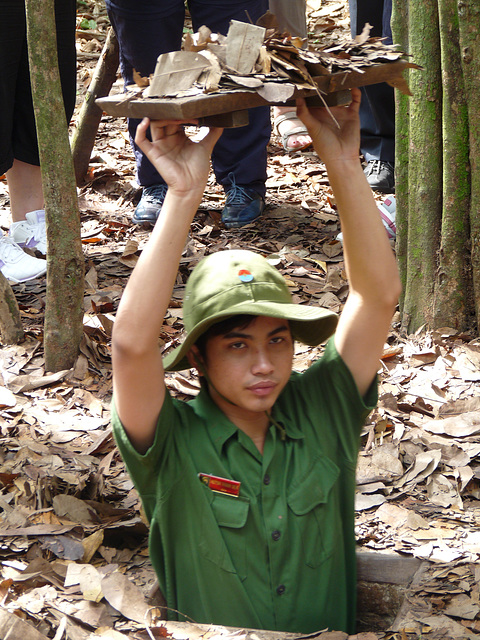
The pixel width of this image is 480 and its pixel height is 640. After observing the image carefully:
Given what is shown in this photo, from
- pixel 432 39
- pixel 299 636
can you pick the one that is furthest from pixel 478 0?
pixel 299 636

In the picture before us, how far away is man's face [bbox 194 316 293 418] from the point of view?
194 cm

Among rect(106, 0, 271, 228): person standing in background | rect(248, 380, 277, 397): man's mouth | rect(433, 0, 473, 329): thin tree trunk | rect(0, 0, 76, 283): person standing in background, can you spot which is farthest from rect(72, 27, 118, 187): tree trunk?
rect(248, 380, 277, 397): man's mouth

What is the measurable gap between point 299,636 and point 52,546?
38.6 inches

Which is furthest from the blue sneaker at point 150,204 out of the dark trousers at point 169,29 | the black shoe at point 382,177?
the black shoe at point 382,177

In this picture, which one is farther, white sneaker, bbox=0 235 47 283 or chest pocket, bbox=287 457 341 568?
white sneaker, bbox=0 235 47 283

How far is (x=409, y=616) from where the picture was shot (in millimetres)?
2172

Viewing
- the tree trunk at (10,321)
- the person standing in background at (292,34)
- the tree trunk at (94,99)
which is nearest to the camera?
the tree trunk at (10,321)

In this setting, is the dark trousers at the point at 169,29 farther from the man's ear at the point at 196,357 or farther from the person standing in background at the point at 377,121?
the man's ear at the point at 196,357

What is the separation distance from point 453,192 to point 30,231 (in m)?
2.48

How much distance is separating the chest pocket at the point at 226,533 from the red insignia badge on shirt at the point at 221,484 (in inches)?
0.5

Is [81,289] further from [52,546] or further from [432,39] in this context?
[432,39]

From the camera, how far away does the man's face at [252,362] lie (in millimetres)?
1936

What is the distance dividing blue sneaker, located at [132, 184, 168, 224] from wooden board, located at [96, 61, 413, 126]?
320 centimetres

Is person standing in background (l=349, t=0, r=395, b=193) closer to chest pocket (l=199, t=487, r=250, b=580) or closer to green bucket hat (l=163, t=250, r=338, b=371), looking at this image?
green bucket hat (l=163, t=250, r=338, b=371)
